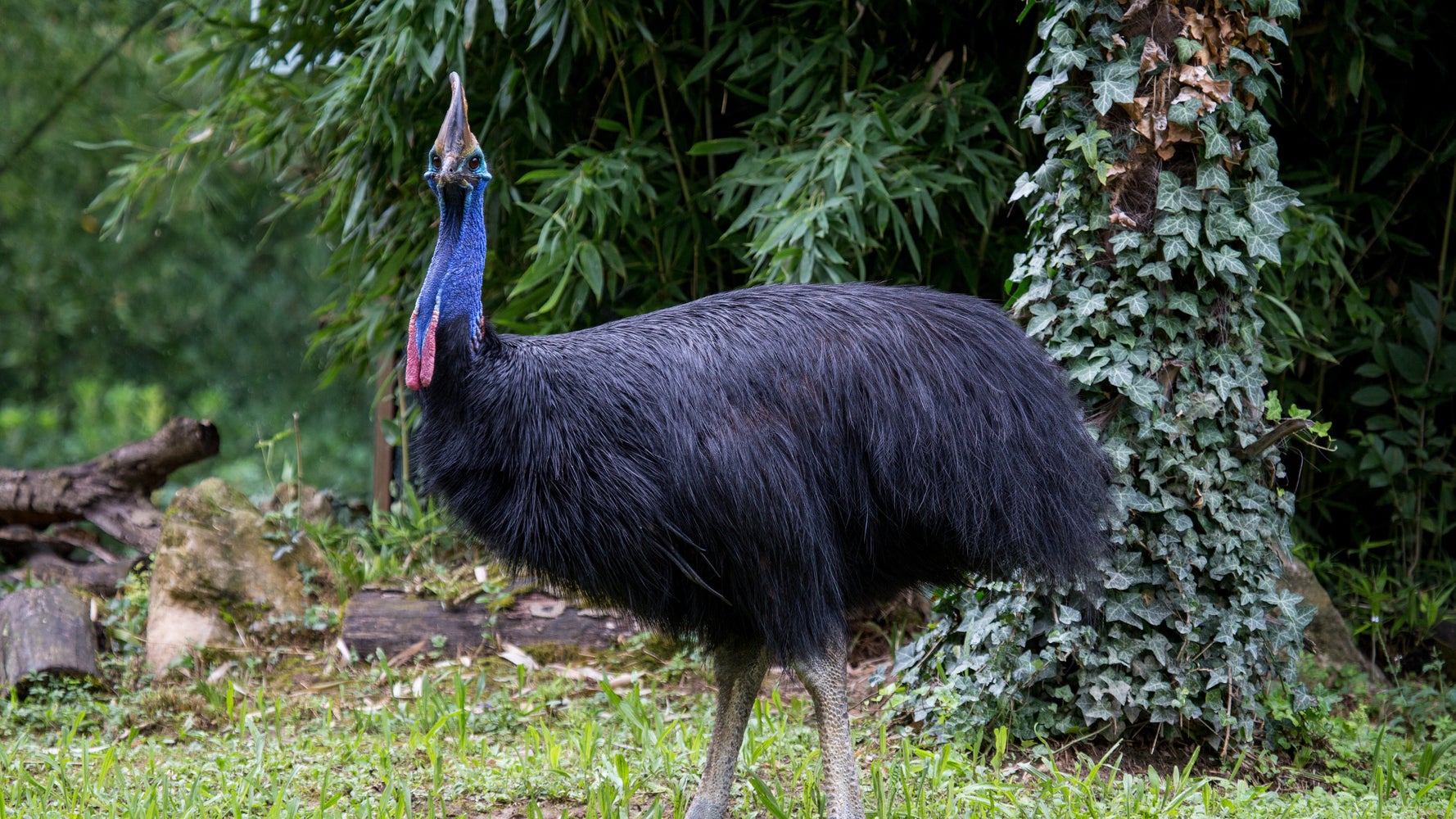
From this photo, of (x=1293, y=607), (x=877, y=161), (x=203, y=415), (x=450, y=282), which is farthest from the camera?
(x=203, y=415)

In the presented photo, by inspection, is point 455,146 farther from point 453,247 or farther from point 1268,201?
point 1268,201

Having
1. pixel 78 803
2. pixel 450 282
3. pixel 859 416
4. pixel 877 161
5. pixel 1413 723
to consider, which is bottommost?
pixel 1413 723

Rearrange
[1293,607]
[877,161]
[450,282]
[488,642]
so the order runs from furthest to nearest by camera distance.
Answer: [488,642], [877,161], [1293,607], [450,282]

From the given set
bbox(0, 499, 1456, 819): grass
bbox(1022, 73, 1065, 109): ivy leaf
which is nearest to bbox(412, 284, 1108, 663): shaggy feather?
bbox(0, 499, 1456, 819): grass

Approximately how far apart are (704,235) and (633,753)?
1832 millimetres

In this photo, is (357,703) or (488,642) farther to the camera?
(488,642)

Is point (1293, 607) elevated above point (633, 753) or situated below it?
above

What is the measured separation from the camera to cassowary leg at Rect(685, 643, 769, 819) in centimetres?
283

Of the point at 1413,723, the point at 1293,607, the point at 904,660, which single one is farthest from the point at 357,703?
the point at 1413,723

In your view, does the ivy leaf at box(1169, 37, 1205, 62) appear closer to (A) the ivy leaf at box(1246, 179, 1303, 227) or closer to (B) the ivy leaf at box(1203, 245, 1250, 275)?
(A) the ivy leaf at box(1246, 179, 1303, 227)

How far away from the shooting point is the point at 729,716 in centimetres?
284

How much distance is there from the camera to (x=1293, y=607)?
3.30 metres

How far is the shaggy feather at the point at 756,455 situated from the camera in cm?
245

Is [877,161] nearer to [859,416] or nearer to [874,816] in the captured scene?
[859,416]
